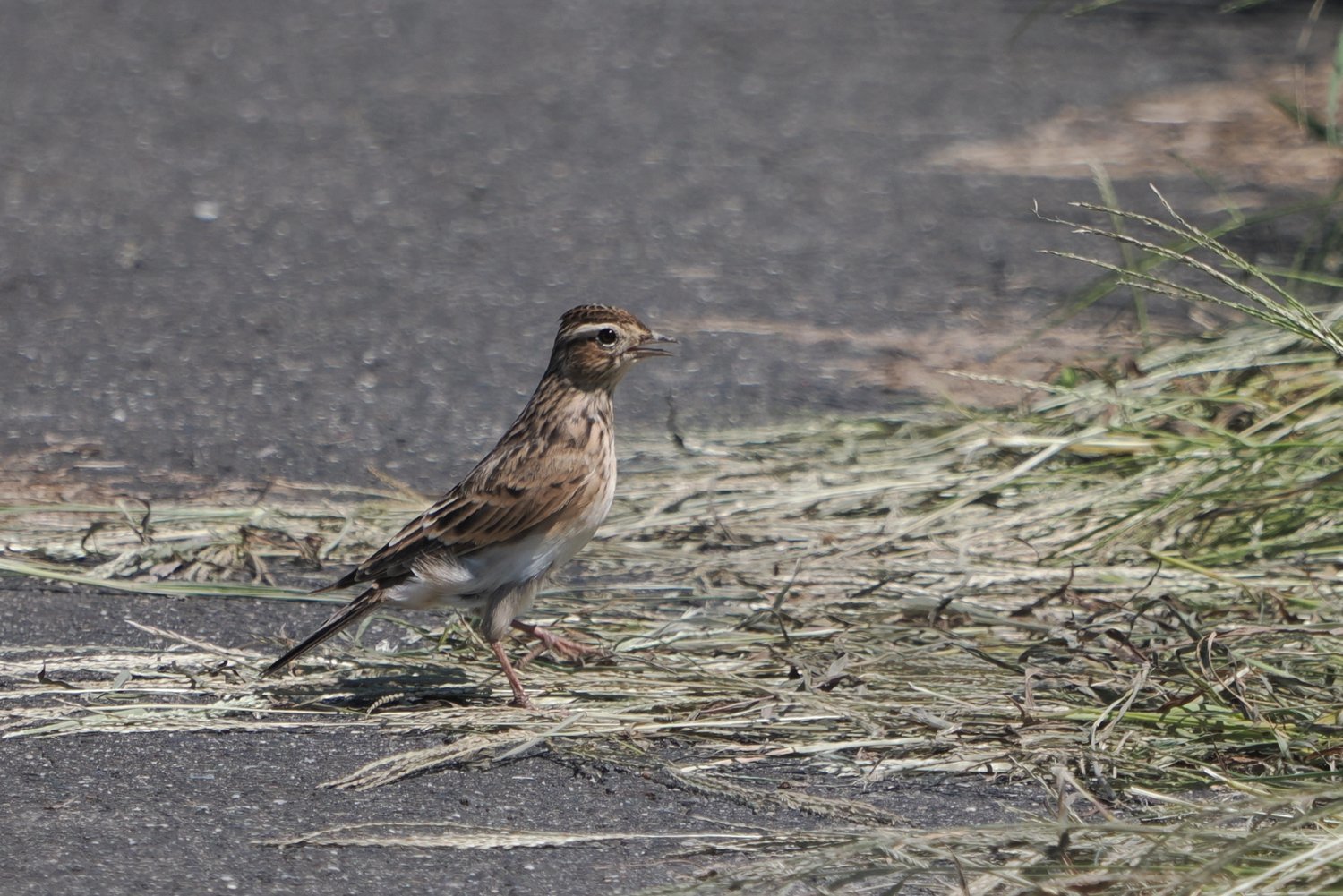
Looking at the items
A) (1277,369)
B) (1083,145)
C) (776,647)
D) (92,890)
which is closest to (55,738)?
(92,890)

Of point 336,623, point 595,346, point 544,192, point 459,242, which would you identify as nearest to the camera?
point 336,623

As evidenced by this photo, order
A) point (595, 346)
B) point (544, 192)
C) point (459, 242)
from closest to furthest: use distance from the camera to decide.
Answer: point (595, 346), point (459, 242), point (544, 192)

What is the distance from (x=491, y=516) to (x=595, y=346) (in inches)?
24.0

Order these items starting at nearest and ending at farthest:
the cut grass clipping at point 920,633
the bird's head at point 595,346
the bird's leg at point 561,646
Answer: the cut grass clipping at point 920,633 → the bird's leg at point 561,646 → the bird's head at point 595,346

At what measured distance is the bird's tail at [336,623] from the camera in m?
4.63

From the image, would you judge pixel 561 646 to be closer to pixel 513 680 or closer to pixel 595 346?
pixel 513 680

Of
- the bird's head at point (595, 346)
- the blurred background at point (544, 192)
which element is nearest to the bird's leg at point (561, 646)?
the bird's head at point (595, 346)

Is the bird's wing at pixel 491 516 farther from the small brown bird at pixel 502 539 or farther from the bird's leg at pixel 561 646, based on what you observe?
the bird's leg at pixel 561 646

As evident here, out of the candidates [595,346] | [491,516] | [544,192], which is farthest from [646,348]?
[544,192]

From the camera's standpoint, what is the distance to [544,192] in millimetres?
10680

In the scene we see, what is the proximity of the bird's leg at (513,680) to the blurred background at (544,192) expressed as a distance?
193 cm

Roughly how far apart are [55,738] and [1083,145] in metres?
8.25

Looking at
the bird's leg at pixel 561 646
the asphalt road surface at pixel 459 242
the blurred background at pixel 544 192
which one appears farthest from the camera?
the blurred background at pixel 544 192

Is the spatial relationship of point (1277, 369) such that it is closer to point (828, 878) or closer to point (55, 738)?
point (828, 878)
